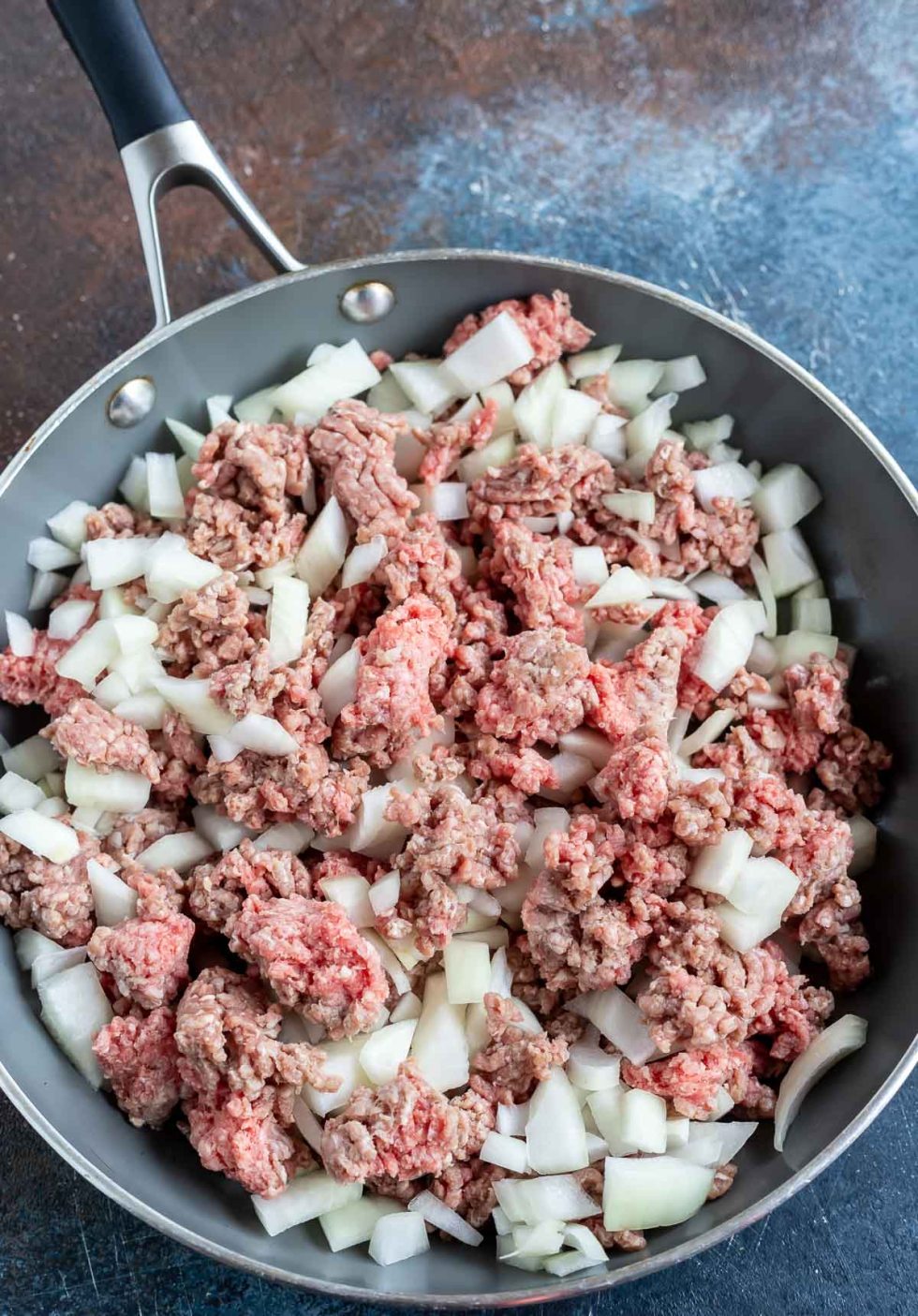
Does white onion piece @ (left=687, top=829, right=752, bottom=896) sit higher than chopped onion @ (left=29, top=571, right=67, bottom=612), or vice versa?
chopped onion @ (left=29, top=571, right=67, bottom=612)

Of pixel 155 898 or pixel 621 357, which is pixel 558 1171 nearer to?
pixel 155 898

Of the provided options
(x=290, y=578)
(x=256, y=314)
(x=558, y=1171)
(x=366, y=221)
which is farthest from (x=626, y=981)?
(x=366, y=221)

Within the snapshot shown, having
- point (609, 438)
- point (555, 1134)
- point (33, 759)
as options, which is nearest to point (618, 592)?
point (609, 438)

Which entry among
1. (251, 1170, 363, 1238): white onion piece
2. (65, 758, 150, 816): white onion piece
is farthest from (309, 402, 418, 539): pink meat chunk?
(251, 1170, 363, 1238): white onion piece

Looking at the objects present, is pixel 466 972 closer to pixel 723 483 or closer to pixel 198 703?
pixel 198 703

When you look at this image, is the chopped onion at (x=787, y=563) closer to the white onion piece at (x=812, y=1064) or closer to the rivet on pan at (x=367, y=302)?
the white onion piece at (x=812, y=1064)

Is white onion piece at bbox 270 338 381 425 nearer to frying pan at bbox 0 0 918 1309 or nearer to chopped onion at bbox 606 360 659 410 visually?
frying pan at bbox 0 0 918 1309

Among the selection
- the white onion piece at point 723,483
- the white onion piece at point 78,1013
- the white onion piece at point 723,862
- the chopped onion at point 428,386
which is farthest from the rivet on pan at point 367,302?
the white onion piece at point 78,1013
